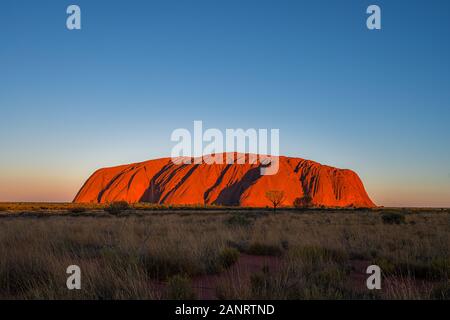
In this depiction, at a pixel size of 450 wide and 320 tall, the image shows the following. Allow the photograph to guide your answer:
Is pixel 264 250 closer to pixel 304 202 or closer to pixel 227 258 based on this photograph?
pixel 227 258

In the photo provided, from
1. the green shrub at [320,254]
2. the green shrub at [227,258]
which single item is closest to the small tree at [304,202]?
the green shrub at [320,254]

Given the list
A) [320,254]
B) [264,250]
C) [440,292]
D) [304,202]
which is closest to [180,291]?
[440,292]

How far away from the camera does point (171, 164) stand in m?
133

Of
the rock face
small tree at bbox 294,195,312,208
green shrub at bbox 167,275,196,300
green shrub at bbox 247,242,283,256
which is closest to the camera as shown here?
green shrub at bbox 167,275,196,300

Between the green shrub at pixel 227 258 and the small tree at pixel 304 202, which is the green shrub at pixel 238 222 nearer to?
the green shrub at pixel 227 258

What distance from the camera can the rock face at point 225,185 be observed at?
106875 millimetres

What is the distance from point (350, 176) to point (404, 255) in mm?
122566

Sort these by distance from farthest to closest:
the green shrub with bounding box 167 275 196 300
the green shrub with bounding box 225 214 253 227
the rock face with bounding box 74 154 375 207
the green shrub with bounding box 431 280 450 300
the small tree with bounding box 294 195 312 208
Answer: the rock face with bounding box 74 154 375 207 < the small tree with bounding box 294 195 312 208 < the green shrub with bounding box 225 214 253 227 < the green shrub with bounding box 431 280 450 300 < the green shrub with bounding box 167 275 196 300

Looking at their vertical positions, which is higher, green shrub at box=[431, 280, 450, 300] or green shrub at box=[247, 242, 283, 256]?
green shrub at box=[431, 280, 450, 300]

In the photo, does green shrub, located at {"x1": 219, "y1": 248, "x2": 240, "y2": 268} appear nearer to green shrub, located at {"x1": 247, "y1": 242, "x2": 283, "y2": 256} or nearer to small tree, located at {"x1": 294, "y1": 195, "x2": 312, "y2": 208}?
green shrub, located at {"x1": 247, "y1": 242, "x2": 283, "y2": 256}

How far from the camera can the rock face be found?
4208 inches

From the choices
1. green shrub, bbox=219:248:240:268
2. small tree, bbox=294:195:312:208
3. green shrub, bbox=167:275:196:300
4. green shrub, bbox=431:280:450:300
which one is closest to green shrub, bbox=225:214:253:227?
green shrub, bbox=219:248:240:268

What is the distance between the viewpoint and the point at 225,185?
377ft
